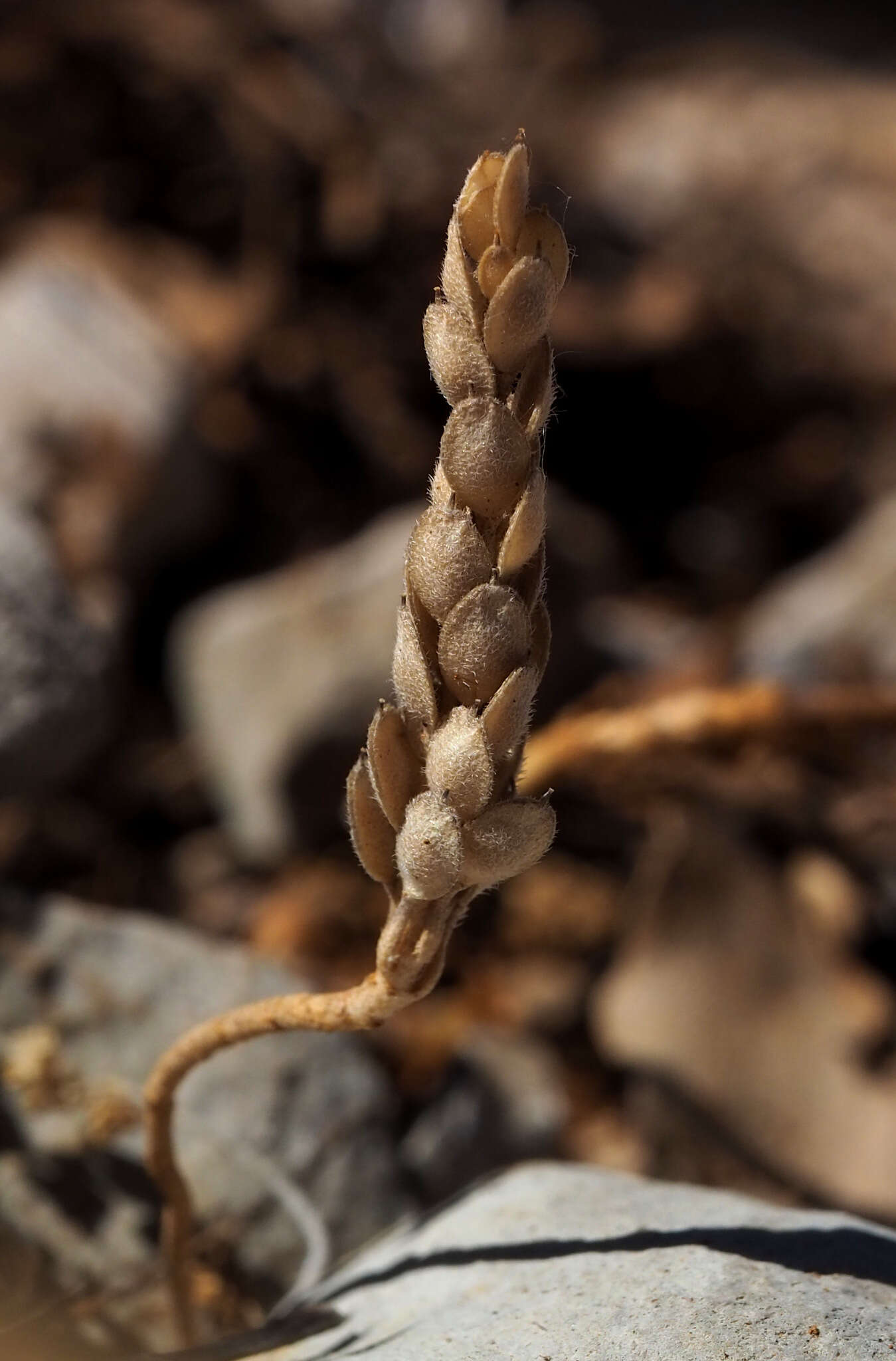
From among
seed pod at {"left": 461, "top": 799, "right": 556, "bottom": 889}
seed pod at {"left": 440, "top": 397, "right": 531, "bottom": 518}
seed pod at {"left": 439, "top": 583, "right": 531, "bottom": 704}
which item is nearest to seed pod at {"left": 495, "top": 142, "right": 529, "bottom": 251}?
seed pod at {"left": 440, "top": 397, "right": 531, "bottom": 518}

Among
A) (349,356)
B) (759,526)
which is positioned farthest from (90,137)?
(759,526)

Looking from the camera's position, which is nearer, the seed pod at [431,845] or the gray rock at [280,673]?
the seed pod at [431,845]

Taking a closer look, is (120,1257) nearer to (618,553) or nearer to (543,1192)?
(543,1192)

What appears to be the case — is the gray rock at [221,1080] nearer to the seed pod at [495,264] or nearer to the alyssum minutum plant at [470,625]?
the alyssum minutum plant at [470,625]

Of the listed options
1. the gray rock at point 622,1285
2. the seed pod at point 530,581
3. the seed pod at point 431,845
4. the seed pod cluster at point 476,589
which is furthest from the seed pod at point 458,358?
the gray rock at point 622,1285

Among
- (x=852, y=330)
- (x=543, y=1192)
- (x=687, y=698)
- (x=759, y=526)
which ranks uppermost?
(x=852, y=330)

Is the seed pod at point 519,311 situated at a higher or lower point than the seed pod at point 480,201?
lower
